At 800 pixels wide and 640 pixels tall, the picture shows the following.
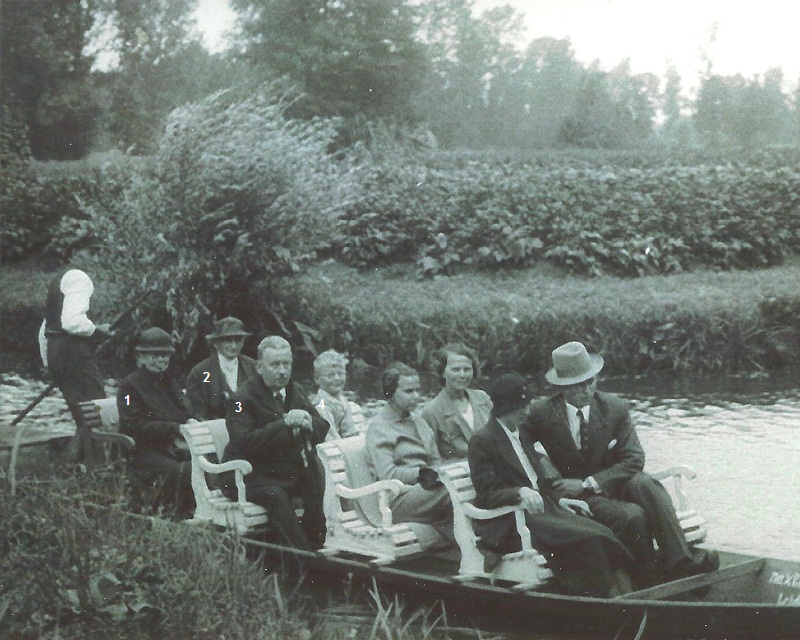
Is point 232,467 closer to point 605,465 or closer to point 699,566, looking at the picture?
point 605,465

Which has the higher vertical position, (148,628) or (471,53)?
(471,53)

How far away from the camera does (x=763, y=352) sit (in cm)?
1136

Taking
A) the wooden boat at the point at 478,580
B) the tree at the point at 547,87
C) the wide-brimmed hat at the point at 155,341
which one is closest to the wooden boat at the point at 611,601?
the wooden boat at the point at 478,580

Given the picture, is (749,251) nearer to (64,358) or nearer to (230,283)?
(230,283)

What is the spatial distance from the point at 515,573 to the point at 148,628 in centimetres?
182

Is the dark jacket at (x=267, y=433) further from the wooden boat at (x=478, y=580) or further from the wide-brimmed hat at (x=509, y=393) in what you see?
the wide-brimmed hat at (x=509, y=393)

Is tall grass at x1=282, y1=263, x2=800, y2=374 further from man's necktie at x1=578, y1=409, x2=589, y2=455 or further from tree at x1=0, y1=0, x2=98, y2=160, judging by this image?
man's necktie at x1=578, y1=409, x2=589, y2=455

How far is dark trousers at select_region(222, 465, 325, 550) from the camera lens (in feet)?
20.7

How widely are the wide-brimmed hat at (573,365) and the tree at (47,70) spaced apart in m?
6.07

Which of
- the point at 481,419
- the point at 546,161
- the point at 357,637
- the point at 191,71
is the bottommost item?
the point at 357,637

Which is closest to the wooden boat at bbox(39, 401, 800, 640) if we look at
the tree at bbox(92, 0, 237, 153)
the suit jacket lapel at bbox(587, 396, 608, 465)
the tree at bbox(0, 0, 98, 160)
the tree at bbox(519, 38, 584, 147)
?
the suit jacket lapel at bbox(587, 396, 608, 465)

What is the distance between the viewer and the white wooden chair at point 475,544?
→ 5.30 m

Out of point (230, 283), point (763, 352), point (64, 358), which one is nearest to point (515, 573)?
point (64, 358)

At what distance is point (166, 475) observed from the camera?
7012 mm
